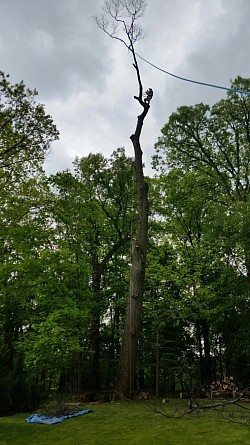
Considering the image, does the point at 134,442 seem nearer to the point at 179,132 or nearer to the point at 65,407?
the point at 65,407

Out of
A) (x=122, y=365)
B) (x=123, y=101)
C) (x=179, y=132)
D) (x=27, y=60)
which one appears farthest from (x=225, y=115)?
(x=122, y=365)

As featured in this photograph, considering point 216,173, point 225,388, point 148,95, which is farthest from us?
point 216,173

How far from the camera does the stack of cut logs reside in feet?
33.5

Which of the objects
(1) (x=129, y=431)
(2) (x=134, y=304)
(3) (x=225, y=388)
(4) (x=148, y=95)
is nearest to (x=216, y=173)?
(4) (x=148, y=95)

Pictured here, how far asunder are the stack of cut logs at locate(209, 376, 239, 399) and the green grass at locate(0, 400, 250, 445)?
417 cm

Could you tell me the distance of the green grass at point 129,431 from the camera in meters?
4.43

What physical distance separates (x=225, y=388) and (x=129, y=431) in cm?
606

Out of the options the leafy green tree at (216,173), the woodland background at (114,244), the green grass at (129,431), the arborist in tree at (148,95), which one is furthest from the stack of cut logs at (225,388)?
the arborist in tree at (148,95)

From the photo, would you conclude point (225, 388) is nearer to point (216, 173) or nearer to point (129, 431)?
point (129, 431)

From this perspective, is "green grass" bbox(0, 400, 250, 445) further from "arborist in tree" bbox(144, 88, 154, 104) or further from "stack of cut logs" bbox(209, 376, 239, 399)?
"arborist in tree" bbox(144, 88, 154, 104)

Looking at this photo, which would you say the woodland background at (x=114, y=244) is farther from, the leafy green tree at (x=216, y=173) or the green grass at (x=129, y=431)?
the green grass at (x=129, y=431)

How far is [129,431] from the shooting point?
17.0 ft

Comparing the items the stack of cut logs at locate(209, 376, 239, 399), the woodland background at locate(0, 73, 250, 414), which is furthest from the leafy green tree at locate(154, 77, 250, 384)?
the stack of cut logs at locate(209, 376, 239, 399)

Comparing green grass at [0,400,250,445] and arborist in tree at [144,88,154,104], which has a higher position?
arborist in tree at [144,88,154,104]
